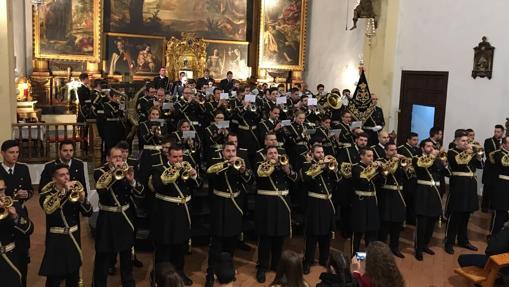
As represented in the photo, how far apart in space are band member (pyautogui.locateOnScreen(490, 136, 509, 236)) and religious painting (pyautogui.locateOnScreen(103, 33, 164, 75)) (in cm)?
1525

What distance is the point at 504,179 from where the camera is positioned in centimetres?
1055

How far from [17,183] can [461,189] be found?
7.64 metres

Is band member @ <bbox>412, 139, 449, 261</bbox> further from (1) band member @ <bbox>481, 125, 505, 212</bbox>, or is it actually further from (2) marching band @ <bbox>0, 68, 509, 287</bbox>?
(1) band member @ <bbox>481, 125, 505, 212</bbox>

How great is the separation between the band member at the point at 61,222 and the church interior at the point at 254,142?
0.07 ft

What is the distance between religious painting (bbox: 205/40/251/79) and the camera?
2368 centimetres

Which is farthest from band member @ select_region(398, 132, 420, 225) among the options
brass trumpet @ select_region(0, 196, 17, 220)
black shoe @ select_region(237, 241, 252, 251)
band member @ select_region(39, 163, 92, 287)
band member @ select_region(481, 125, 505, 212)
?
brass trumpet @ select_region(0, 196, 17, 220)

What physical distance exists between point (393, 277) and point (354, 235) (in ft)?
17.2

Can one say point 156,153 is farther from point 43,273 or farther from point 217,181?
point 43,273

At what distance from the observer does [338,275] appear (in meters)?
4.68

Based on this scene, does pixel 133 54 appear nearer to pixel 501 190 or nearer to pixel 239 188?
pixel 239 188

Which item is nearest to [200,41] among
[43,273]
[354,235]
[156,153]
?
[156,153]

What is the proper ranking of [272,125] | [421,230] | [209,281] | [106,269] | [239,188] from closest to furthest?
[106,269] < [209,281] < [239,188] < [421,230] < [272,125]

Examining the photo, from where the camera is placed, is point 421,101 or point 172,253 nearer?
point 172,253

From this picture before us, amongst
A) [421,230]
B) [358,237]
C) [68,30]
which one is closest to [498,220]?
[421,230]
